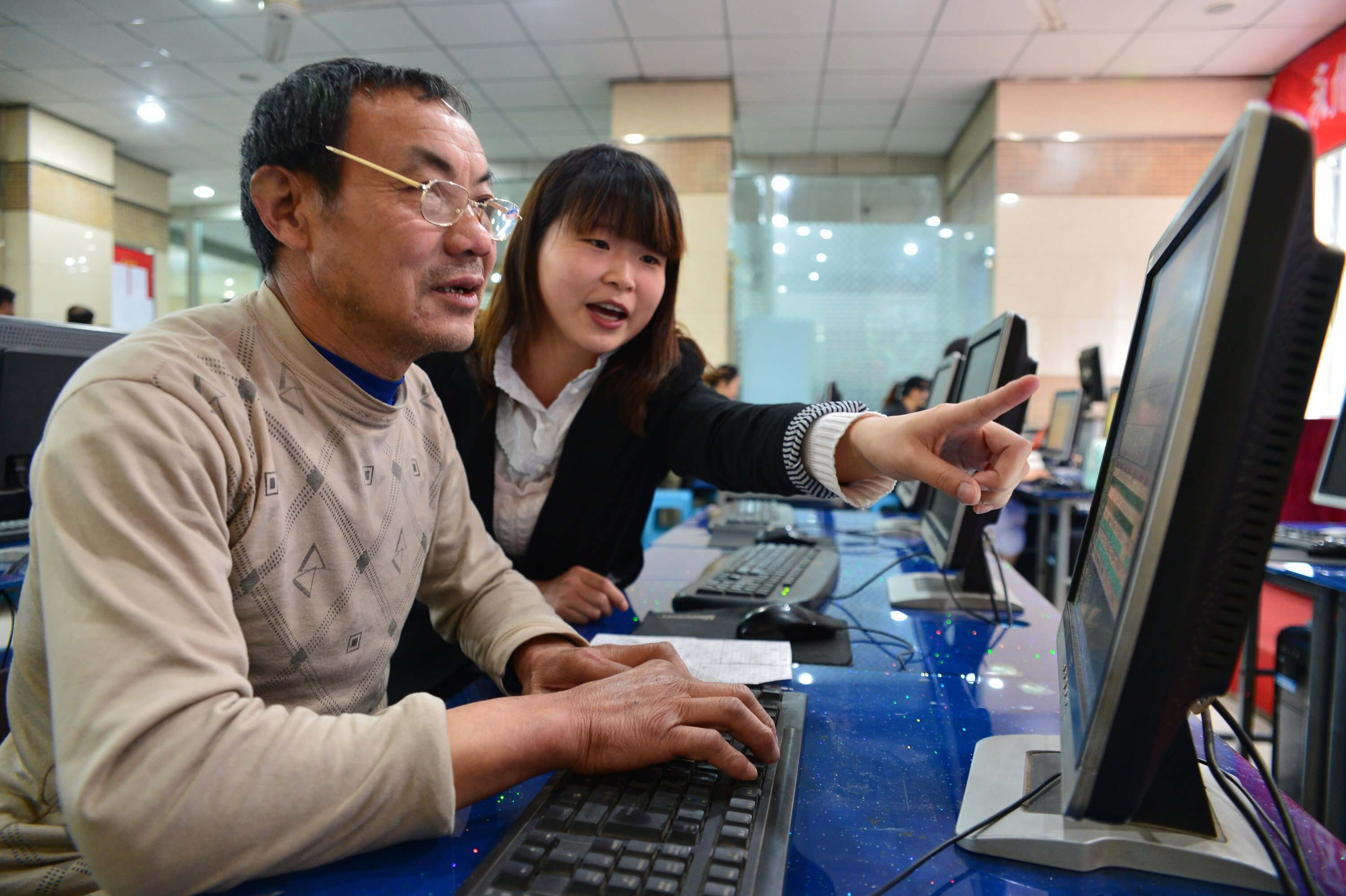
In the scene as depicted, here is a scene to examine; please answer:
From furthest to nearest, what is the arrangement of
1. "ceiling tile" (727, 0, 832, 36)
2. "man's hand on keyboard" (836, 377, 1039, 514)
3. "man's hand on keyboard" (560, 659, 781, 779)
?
1. "ceiling tile" (727, 0, 832, 36)
2. "man's hand on keyboard" (836, 377, 1039, 514)
3. "man's hand on keyboard" (560, 659, 781, 779)

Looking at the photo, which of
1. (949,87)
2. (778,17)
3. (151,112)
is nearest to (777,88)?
(778,17)

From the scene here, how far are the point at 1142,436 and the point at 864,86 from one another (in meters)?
5.73

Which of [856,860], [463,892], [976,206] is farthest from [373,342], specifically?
[976,206]

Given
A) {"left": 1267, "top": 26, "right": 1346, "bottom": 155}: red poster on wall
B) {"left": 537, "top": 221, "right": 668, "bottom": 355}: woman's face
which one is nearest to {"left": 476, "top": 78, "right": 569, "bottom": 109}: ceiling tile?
{"left": 1267, "top": 26, "right": 1346, "bottom": 155}: red poster on wall

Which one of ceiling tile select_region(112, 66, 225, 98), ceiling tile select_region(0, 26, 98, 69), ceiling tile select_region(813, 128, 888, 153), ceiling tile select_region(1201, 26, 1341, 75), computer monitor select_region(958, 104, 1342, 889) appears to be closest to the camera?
computer monitor select_region(958, 104, 1342, 889)

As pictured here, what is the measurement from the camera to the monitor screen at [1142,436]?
0.44 m

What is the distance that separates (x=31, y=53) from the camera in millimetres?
5102

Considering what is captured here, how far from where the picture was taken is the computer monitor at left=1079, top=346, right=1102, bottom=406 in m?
4.18

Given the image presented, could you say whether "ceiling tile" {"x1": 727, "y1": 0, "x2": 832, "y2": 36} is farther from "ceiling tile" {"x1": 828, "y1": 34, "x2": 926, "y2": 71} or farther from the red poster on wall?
the red poster on wall

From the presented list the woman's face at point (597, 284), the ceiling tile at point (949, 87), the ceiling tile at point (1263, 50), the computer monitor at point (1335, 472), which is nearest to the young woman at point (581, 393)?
the woman's face at point (597, 284)

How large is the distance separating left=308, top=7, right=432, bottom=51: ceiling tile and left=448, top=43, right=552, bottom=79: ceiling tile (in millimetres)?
267

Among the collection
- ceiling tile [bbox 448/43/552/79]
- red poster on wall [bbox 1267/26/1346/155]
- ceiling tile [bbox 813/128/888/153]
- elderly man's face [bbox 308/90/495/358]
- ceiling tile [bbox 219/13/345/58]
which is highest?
ceiling tile [bbox 813/128/888/153]

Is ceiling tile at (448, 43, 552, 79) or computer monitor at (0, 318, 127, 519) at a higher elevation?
ceiling tile at (448, 43, 552, 79)

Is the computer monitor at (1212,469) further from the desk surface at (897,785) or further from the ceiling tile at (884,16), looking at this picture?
the ceiling tile at (884,16)
